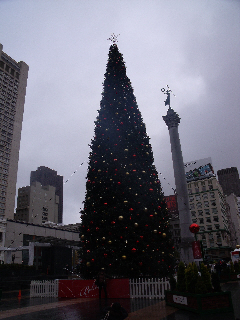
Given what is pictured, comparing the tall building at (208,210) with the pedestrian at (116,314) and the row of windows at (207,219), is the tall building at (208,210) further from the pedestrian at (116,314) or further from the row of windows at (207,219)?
the pedestrian at (116,314)

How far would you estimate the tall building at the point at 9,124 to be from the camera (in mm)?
82375

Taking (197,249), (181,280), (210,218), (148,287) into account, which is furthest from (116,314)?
(210,218)

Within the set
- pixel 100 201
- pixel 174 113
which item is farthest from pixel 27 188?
pixel 100 201

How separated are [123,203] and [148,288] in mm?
4747

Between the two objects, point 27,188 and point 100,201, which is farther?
point 27,188

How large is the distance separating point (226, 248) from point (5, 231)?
65188 mm

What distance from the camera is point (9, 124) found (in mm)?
88188

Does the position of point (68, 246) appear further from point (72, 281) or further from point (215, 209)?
point (215, 209)

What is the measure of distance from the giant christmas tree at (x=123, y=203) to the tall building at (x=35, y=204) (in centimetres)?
12679

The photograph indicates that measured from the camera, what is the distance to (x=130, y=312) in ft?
31.9

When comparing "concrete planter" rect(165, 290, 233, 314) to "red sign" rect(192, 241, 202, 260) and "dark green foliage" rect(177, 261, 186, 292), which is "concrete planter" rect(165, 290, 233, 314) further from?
"red sign" rect(192, 241, 202, 260)

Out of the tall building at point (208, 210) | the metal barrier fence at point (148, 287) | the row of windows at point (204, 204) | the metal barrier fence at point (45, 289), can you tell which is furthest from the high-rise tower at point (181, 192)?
the row of windows at point (204, 204)

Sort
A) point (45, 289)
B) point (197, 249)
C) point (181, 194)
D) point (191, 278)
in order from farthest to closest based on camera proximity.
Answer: point (181, 194)
point (45, 289)
point (197, 249)
point (191, 278)

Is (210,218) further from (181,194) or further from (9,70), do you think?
(9,70)
